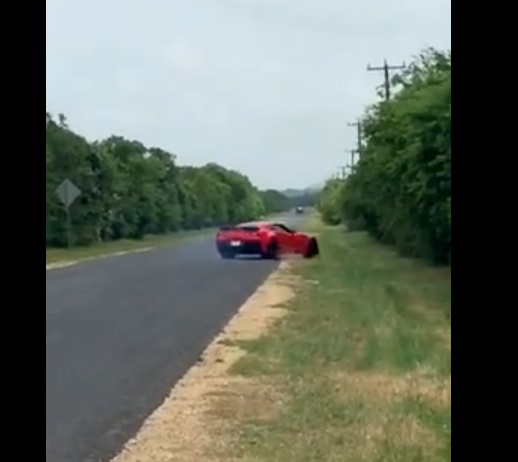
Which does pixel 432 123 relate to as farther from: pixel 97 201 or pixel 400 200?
pixel 97 201

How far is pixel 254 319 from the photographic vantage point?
11648 millimetres

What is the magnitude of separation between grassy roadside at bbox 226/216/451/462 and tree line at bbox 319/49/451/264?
125 cm

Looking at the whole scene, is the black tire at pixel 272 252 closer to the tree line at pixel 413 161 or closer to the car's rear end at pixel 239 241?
the car's rear end at pixel 239 241

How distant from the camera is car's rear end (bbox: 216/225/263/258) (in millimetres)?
25750

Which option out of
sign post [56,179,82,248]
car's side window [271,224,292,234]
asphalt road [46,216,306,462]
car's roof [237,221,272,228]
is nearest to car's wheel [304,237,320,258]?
car's side window [271,224,292,234]

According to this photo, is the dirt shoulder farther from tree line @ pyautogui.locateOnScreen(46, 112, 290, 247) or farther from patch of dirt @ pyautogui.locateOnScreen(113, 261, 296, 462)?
tree line @ pyautogui.locateOnScreen(46, 112, 290, 247)

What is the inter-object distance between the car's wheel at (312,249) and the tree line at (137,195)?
137 cm

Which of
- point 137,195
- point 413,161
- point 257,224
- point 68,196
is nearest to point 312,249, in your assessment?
point 257,224

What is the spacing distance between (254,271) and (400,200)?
320 cm

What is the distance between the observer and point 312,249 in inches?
1029

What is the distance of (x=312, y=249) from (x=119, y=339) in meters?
16.2

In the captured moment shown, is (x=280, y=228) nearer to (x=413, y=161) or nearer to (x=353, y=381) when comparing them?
(x=413, y=161)

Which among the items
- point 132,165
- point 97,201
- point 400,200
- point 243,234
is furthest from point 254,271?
point 132,165

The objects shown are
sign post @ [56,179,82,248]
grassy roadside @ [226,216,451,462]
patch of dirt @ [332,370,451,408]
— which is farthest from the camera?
sign post @ [56,179,82,248]
